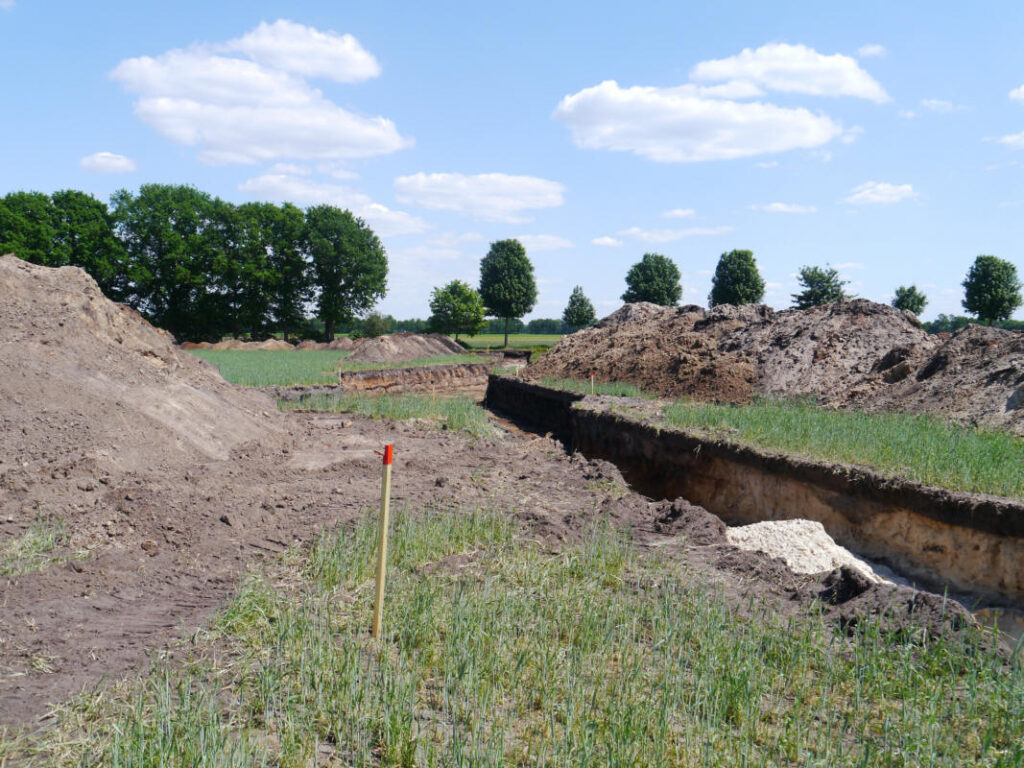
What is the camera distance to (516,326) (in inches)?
4035

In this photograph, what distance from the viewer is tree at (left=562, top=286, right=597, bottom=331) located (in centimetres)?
5878

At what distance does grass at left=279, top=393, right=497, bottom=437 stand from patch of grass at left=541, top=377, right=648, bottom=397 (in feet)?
10.1

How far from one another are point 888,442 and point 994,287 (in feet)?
128

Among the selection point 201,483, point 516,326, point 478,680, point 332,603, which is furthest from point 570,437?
point 516,326

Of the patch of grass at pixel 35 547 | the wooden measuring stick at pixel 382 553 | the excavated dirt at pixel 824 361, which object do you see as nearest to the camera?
the wooden measuring stick at pixel 382 553

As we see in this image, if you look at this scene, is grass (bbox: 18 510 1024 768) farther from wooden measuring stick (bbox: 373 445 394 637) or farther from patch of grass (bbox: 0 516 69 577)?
patch of grass (bbox: 0 516 69 577)

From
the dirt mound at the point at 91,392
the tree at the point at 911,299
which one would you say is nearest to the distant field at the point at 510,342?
the tree at the point at 911,299

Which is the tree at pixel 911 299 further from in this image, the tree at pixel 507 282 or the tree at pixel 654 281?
→ the tree at pixel 507 282

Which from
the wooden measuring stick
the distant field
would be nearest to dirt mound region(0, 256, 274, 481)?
the wooden measuring stick

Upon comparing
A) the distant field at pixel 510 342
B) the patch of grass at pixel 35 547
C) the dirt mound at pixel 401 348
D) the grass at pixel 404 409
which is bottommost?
the patch of grass at pixel 35 547

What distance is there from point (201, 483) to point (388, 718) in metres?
4.95

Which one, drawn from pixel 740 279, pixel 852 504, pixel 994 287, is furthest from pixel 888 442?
pixel 740 279

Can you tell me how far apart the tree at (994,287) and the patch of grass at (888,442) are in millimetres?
35648

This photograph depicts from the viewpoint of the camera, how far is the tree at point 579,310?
5878cm
